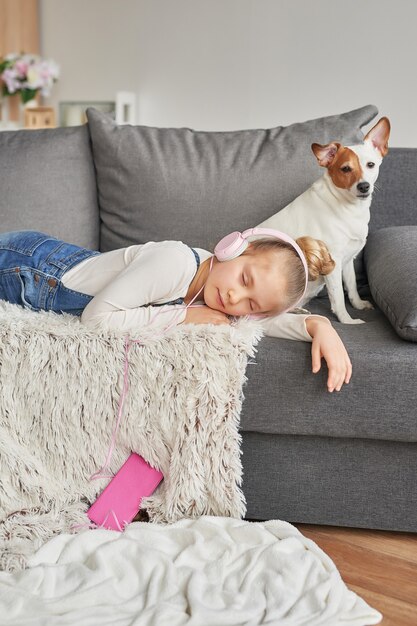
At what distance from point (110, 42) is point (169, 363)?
3743 mm

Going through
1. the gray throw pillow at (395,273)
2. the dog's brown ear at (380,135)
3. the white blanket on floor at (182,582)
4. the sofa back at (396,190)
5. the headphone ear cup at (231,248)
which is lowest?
the white blanket on floor at (182,582)

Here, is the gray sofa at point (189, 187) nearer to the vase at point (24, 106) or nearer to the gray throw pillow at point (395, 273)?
the gray throw pillow at point (395, 273)

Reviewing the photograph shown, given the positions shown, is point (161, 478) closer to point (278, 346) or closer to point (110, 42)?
point (278, 346)

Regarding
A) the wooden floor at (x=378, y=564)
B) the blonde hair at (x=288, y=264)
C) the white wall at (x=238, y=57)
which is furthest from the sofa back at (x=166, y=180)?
the white wall at (x=238, y=57)

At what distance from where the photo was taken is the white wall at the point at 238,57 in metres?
3.60

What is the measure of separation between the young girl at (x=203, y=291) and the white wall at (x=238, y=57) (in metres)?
2.15

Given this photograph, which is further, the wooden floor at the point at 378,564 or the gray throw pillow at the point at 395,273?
the gray throw pillow at the point at 395,273

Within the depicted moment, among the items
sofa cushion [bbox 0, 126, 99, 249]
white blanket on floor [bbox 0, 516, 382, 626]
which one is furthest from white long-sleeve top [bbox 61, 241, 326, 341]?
sofa cushion [bbox 0, 126, 99, 249]

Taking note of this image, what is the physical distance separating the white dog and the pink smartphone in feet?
2.28

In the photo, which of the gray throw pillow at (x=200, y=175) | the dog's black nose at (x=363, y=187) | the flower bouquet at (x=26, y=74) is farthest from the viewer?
the flower bouquet at (x=26, y=74)

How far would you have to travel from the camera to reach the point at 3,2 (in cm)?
495

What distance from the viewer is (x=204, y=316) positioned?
167cm

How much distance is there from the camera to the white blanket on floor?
1251 millimetres

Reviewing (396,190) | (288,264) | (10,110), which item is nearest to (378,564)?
(288,264)
